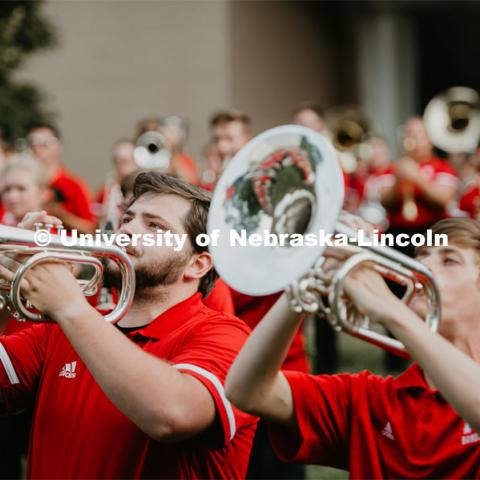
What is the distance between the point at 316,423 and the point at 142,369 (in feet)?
1.55

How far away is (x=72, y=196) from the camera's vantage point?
261 inches

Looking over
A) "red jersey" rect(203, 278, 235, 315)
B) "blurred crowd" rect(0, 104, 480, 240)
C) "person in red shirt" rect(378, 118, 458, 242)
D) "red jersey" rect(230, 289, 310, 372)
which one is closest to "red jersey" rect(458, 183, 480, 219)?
"blurred crowd" rect(0, 104, 480, 240)

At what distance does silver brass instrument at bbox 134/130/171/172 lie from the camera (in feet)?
19.6

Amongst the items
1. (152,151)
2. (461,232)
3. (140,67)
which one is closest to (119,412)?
(461,232)

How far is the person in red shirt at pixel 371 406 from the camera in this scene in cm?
212

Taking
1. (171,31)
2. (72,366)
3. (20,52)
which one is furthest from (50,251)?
(171,31)

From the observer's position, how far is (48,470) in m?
2.37

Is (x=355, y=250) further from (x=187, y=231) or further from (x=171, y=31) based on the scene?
(x=171, y=31)

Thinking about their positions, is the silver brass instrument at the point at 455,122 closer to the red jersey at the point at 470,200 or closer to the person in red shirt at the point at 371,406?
the red jersey at the point at 470,200

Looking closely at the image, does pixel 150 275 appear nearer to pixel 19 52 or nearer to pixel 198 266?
pixel 198 266

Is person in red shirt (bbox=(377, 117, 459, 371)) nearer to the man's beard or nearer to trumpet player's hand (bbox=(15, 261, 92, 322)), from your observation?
the man's beard

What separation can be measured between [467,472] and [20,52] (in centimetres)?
986

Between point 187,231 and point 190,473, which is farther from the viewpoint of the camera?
point 187,231

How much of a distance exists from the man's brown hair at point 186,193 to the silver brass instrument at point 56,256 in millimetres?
287
